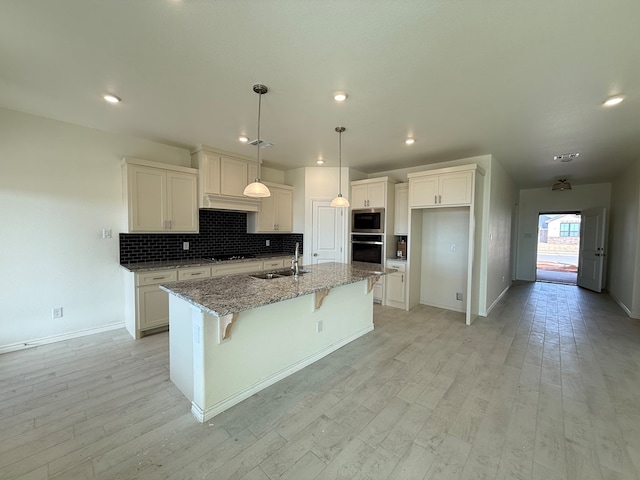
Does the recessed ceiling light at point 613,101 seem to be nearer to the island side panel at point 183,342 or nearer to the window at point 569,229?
the island side panel at point 183,342

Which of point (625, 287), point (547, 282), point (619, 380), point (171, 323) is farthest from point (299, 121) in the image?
point (547, 282)

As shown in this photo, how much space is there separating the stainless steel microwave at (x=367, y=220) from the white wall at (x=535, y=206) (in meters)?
5.59

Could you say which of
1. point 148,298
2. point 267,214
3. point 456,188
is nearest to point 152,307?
point 148,298

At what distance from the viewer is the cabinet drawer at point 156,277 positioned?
11.0 ft

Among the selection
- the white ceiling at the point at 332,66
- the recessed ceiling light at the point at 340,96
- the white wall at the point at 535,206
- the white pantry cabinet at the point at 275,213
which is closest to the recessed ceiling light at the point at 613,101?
the white ceiling at the point at 332,66

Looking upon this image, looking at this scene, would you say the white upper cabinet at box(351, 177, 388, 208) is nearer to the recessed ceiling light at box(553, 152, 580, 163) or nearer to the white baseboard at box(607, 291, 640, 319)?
the recessed ceiling light at box(553, 152, 580, 163)

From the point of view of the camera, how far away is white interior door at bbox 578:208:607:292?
6230mm

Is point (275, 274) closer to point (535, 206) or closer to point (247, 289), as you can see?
point (247, 289)

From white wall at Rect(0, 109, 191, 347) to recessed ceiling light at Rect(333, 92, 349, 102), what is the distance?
2.97m

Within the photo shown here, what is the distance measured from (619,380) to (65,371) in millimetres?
5356

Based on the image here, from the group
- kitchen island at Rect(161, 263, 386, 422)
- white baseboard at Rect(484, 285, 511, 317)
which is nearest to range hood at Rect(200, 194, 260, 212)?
kitchen island at Rect(161, 263, 386, 422)

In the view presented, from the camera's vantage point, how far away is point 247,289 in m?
2.25

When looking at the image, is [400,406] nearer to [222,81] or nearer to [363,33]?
[363,33]

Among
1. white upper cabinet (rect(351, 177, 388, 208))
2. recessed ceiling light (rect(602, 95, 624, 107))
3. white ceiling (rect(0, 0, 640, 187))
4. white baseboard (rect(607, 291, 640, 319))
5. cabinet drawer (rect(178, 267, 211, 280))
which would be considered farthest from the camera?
white upper cabinet (rect(351, 177, 388, 208))
